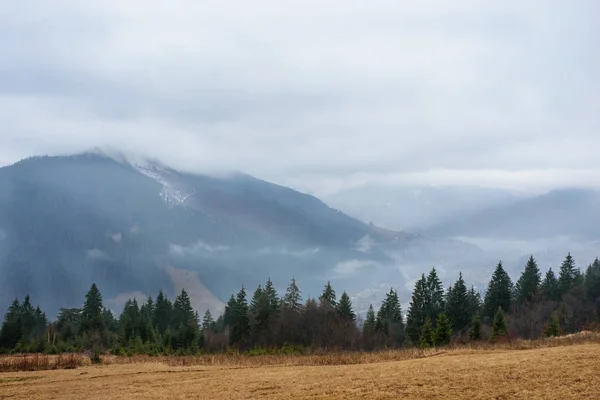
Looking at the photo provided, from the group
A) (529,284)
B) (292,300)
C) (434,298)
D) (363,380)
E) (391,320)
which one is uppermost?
(529,284)

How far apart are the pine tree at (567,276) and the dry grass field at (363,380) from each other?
7282cm

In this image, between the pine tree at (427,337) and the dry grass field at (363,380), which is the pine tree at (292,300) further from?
the dry grass field at (363,380)

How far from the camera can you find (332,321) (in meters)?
82.8

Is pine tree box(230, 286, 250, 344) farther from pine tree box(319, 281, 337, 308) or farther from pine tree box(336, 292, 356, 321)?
pine tree box(336, 292, 356, 321)

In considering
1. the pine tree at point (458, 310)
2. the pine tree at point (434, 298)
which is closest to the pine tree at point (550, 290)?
the pine tree at point (458, 310)

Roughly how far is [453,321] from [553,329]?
95.8 ft

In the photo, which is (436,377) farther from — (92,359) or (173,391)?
(92,359)

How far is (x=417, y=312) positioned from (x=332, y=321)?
2125 centimetres

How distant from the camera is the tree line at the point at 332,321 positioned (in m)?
72.6

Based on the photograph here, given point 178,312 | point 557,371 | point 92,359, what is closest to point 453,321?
point 178,312

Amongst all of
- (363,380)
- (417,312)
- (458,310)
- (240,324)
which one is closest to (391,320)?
(417,312)

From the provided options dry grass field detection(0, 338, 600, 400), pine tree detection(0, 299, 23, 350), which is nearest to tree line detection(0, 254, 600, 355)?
pine tree detection(0, 299, 23, 350)

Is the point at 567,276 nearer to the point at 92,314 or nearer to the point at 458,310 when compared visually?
the point at 458,310

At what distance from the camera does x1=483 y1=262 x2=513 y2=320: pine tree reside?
329 feet
